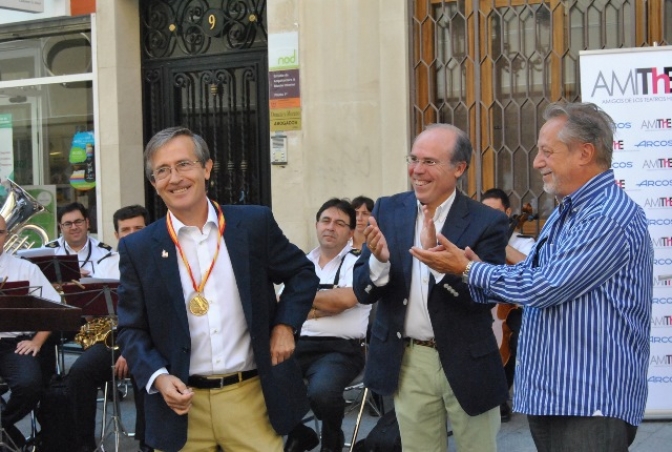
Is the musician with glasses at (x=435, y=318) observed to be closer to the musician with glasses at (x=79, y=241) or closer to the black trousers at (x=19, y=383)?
the black trousers at (x=19, y=383)

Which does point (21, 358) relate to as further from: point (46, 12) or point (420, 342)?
point (46, 12)

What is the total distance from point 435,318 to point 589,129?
4.23 ft

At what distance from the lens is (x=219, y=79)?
1166cm

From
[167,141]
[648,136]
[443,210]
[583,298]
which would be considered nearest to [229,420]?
[167,141]

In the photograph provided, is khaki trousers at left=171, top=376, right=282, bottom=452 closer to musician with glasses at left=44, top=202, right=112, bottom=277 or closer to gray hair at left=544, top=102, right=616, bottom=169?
gray hair at left=544, top=102, right=616, bottom=169

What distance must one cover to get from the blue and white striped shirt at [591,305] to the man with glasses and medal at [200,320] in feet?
3.39

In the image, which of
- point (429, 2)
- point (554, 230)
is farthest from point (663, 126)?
point (554, 230)

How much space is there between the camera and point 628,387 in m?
3.73

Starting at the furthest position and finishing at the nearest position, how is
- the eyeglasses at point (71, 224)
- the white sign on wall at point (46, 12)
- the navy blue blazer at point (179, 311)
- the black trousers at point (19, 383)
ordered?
the white sign on wall at point (46, 12) < the eyeglasses at point (71, 224) < the black trousers at point (19, 383) < the navy blue blazer at point (179, 311)

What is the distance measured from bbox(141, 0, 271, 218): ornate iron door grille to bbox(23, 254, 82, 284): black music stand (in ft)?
12.8

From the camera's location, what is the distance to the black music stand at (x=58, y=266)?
7.88 meters

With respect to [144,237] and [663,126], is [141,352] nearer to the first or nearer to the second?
[144,237]

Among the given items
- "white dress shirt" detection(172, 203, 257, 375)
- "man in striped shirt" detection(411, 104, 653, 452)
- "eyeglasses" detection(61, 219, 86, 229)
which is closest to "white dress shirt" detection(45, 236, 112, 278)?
"eyeglasses" detection(61, 219, 86, 229)

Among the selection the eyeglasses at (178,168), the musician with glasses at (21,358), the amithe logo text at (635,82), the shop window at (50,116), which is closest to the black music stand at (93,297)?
the musician with glasses at (21,358)
